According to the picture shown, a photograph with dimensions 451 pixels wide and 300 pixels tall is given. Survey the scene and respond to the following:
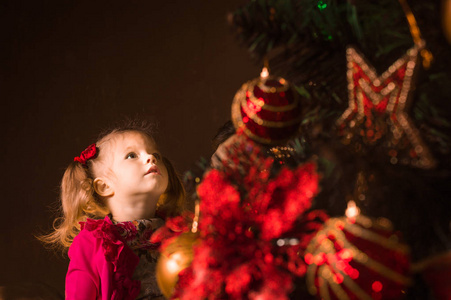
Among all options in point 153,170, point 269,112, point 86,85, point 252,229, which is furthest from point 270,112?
point 86,85

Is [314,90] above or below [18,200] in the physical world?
above

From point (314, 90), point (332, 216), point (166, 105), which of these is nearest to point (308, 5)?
point (314, 90)

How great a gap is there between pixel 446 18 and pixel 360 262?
8.0 inches

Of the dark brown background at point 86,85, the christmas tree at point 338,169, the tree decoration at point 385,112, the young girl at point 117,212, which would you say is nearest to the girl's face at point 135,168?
the young girl at point 117,212

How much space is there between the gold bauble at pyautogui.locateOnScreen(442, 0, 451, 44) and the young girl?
594mm

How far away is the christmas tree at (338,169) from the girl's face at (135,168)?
0.42 meters

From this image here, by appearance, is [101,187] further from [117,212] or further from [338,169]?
[338,169]

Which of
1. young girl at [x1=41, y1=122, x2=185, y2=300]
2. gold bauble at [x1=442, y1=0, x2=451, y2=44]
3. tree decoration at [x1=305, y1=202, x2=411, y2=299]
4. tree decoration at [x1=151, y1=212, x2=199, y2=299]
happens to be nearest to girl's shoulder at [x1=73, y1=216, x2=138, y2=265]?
young girl at [x1=41, y1=122, x2=185, y2=300]

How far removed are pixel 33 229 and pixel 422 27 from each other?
3.57ft

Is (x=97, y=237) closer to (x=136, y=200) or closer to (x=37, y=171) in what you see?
(x=136, y=200)

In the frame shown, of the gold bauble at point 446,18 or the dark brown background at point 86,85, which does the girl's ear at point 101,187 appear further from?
the gold bauble at point 446,18

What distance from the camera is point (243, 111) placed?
41cm

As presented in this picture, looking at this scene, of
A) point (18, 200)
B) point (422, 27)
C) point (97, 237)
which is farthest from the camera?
point (18, 200)

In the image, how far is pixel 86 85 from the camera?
1.22 meters
